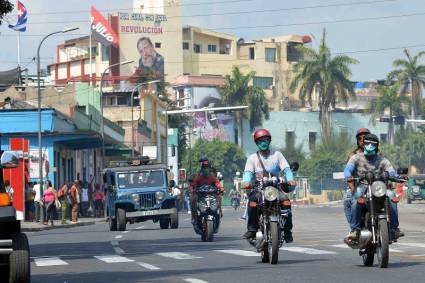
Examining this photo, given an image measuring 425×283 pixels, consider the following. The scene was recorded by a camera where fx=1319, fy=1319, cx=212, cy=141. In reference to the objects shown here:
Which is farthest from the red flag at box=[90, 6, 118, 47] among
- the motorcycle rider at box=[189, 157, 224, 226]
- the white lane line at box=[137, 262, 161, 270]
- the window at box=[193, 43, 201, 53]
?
the white lane line at box=[137, 262, 161, 270]

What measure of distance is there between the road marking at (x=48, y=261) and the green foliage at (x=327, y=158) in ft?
383

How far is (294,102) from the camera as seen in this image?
162 m

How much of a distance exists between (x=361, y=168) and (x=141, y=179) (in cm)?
2462

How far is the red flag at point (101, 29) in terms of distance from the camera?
13600cm

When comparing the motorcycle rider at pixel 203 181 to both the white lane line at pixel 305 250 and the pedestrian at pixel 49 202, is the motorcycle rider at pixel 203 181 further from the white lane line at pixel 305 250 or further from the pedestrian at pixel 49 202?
the pedestrian at pixel 49 202

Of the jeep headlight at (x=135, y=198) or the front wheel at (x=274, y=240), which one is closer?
the front wheel at (x=274, y=240)

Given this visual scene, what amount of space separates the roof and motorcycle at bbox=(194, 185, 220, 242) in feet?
382

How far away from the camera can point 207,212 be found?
28.1 meters

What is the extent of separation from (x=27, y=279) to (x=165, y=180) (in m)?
28.3

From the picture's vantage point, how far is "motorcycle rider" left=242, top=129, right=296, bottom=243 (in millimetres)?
18312

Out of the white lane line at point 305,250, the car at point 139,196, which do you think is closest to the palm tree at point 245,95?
the car at point 139,196

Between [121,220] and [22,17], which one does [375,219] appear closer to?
[121,220]

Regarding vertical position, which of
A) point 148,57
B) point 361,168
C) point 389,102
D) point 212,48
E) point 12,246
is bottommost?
point 12,246

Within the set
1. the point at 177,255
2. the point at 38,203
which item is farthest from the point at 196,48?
the point at 177,255
